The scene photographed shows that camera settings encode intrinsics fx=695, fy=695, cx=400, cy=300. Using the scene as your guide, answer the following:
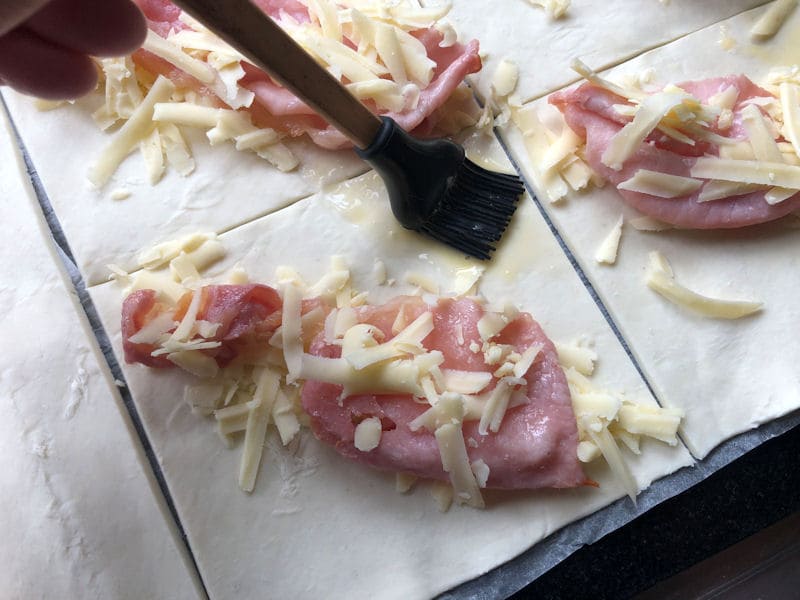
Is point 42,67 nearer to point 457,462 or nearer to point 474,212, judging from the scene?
point 474,212

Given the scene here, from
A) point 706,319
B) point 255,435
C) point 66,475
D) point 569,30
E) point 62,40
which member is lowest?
point 66,475

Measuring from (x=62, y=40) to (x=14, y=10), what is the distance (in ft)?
1.12

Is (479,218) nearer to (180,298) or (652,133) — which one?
(652,133)

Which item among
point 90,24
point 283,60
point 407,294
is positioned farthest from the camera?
point 407,294

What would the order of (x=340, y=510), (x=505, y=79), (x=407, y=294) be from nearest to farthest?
(x=340, y=510)
(x=407, y=294)
(x=505, y=79)

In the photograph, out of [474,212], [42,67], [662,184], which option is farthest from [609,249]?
[42,67]

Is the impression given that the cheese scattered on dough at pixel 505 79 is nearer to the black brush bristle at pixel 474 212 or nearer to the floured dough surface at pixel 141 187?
the black brush bristle at pixel 474 212

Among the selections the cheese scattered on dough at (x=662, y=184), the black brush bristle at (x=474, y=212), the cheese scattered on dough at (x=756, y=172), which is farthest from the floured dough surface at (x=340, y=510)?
the cheese scattered on dough at (x=756, y=172)

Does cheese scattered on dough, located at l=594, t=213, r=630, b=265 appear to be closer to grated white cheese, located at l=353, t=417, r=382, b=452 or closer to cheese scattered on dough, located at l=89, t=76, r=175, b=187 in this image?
grated white cheese, located at l=353, t=417, r=382, b=452

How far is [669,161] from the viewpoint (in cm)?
122

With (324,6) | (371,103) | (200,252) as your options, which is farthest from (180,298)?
(324,6)

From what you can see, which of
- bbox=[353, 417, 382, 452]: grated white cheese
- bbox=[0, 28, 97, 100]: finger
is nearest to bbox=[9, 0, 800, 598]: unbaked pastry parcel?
bbox=[353, 417, 382, 452]: grated white cheese

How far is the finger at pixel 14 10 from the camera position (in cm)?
75

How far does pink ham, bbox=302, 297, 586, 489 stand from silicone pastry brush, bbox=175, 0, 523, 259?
0.65 feet
